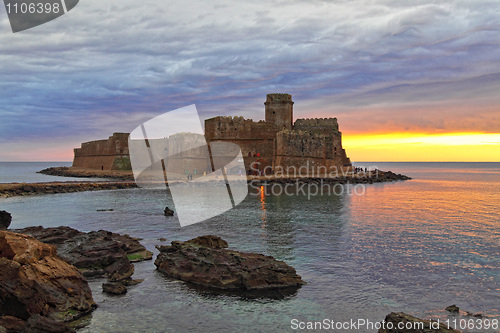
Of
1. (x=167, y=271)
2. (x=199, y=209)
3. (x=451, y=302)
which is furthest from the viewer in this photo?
(x=199, y=209)

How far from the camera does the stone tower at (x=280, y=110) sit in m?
50.4

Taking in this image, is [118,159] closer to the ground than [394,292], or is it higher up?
higher up

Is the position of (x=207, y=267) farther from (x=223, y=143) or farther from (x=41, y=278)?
(x=223, y=143)

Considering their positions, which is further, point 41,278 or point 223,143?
point 223,143

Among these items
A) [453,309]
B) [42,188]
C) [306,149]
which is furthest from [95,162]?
[453,309]

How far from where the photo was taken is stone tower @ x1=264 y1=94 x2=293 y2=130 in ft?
165

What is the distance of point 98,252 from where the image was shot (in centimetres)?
1189

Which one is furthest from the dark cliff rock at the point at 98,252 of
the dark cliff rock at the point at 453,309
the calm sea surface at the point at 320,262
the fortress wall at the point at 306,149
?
the fortress wall at the point at 306,149

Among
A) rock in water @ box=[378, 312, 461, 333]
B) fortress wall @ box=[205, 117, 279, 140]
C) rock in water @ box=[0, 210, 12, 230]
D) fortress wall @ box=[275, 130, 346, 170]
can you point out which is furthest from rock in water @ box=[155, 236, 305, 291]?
A: fortress wall @ box=[275, 130, 346, 170]

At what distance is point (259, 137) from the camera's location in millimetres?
46375

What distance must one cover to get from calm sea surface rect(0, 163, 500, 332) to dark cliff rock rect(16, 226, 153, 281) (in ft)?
1.93

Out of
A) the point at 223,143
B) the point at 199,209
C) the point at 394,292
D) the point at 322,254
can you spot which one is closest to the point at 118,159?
the point at 223,143

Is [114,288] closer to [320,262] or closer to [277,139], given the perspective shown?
[320,262]

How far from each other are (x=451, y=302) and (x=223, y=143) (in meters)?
37.5
